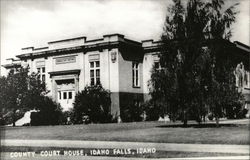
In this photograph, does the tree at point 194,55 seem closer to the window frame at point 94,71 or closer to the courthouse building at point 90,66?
the courthouse building at point 90,66

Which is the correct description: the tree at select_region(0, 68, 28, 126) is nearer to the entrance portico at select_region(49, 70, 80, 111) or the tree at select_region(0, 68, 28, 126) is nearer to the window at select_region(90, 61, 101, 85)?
the entrance portico at select_region(49, 70, 80, 111)

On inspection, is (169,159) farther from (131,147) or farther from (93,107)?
(93,107)

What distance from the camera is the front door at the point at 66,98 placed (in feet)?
97.6

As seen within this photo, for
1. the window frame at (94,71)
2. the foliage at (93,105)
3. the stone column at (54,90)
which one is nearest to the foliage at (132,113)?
the foliage at (93,105)

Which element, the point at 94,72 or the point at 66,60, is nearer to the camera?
the point at 94,72

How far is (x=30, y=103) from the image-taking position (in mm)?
24328

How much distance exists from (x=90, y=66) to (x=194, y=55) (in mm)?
13561

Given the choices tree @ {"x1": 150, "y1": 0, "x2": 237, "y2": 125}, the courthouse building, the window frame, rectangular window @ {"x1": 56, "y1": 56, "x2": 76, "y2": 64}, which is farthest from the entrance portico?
tree @ {"x1": 150, "y1": 0, "x2": 237, "y2": 125}

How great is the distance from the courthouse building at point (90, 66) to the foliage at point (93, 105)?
0.56 m

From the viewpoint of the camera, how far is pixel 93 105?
27703mm

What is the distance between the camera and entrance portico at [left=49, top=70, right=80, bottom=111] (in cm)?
2975

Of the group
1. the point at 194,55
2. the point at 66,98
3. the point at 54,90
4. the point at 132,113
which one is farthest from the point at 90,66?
the point at 194,55

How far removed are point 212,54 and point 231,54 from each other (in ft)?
4.16

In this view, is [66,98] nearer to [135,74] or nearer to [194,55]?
[135,74]
